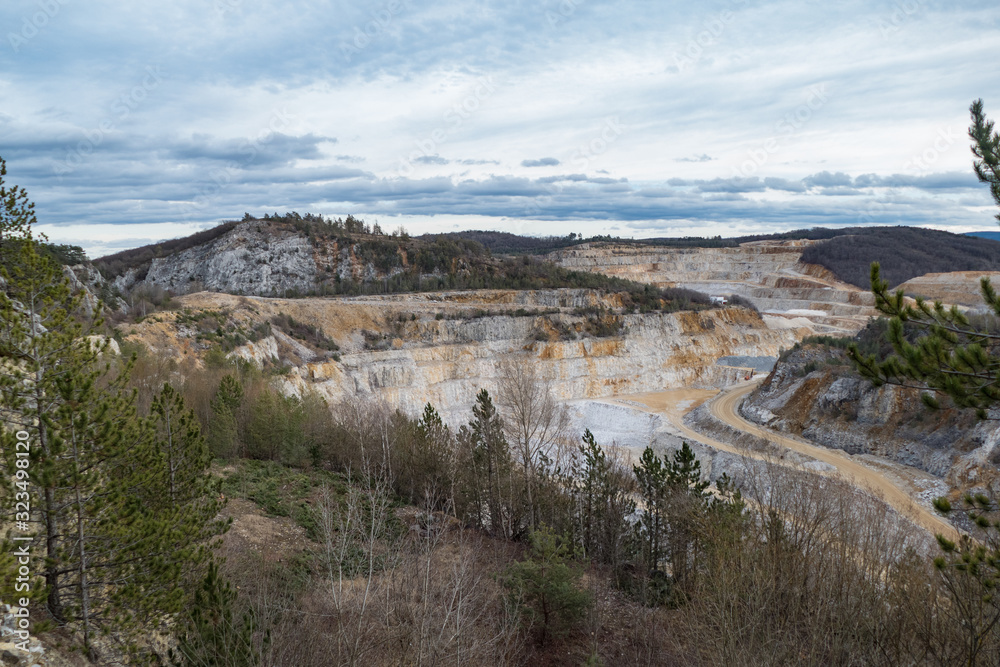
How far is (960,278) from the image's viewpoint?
313ft

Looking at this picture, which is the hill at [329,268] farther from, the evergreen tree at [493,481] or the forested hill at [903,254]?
the evergreen tree at [493,481]

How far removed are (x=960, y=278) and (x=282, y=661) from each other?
11812 centimetres

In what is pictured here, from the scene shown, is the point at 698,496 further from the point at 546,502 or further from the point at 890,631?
the point at 890,631

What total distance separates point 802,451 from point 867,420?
17.2ft

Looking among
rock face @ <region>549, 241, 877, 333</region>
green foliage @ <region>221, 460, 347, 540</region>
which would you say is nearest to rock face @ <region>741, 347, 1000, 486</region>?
green foliage @ <region>221, 460, 347, 540</region>

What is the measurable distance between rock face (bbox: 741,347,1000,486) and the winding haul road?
158cm

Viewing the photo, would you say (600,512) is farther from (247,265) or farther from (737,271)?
(737,271)

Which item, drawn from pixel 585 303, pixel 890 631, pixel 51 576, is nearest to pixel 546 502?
pixel 890 631

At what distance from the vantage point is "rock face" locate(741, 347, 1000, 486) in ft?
101

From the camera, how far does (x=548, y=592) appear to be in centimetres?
1400

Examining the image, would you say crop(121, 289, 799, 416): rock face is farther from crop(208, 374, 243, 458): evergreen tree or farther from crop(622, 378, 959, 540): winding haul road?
crop(208, 374, 243, 458): evergreen tree

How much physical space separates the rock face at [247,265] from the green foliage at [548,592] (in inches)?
2922

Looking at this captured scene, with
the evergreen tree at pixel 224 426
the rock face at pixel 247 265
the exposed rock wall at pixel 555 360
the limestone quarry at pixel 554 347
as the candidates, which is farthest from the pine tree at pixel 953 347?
the rock face at pixel 247 265

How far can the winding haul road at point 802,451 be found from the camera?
86.1 ft
